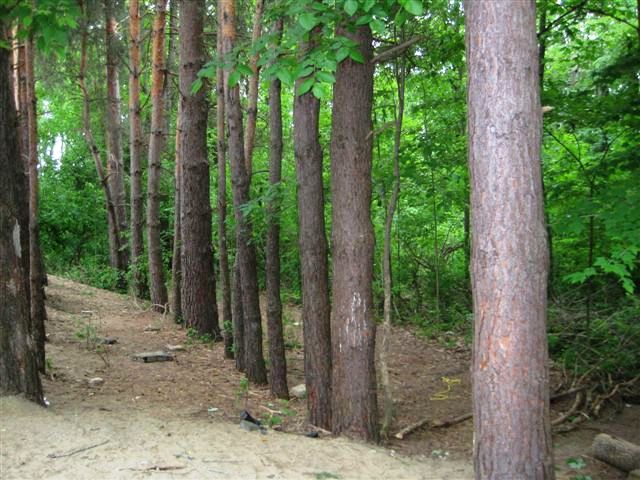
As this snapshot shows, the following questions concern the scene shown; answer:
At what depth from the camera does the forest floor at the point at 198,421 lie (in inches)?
209

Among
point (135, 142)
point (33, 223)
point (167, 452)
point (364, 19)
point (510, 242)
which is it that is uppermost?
A: point (135, 142)

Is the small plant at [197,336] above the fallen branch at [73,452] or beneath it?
beneath

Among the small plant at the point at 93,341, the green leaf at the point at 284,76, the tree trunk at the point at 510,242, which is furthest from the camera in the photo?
the small plant at the point at 93,341

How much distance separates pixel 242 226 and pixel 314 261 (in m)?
1.80

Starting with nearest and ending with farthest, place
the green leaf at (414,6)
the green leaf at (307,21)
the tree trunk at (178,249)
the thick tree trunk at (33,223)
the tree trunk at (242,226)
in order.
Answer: the green leaf at (414,6), the green leaf at (307,21), the thick tree trunk at (33,223), the tree trunk at (242,226), the tree trunk at (178,249)

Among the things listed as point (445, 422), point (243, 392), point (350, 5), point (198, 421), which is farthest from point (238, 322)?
point (350, 5)

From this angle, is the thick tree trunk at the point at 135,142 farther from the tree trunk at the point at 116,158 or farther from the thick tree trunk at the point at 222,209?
the thick tree trunk at the point at 222,209

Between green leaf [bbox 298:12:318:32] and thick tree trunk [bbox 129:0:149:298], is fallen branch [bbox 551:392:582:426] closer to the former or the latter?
green leaf [bbox 298:12:318:32]

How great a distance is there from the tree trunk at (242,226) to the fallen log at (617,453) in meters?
4.52

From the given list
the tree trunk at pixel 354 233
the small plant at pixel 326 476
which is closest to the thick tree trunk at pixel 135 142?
the tree trunk at pixel 354 233

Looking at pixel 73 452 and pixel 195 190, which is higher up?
pixel 195 190

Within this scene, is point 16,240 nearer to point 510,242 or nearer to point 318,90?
point 318,90

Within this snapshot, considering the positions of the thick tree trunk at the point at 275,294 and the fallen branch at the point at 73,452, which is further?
the thick tree trunk at the point at 275,294

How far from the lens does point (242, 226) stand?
350 inches
